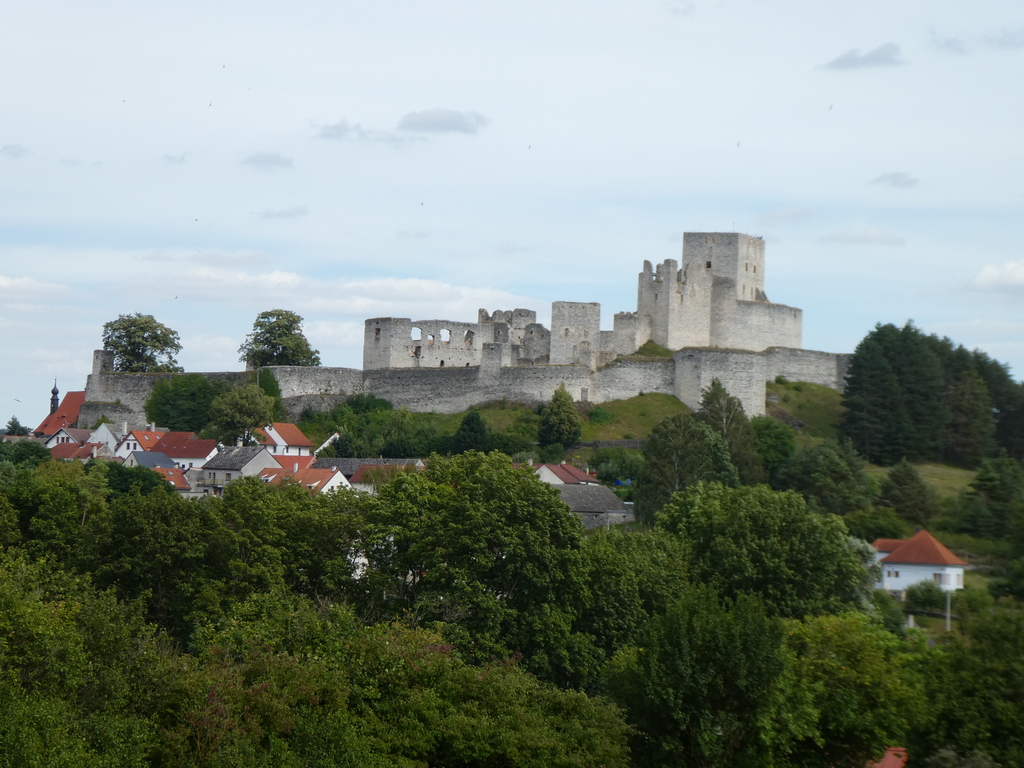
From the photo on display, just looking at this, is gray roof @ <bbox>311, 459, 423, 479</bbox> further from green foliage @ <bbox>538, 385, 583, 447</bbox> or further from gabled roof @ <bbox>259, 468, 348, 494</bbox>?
green foliage @ <bbox>538, 385, 583, 447</bbox>

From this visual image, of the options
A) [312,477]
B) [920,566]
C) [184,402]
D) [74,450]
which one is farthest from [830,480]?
[74,450]

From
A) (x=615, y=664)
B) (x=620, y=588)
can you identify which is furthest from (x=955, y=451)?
(x=615, y=664)

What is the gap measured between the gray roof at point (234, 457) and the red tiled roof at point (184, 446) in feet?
4.27

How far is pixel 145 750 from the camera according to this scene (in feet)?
69.7

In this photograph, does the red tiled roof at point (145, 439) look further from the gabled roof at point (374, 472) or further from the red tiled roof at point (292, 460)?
the gabled roof at point (374, 472)

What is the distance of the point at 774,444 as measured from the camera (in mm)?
62188

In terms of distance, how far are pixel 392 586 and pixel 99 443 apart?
142 ft

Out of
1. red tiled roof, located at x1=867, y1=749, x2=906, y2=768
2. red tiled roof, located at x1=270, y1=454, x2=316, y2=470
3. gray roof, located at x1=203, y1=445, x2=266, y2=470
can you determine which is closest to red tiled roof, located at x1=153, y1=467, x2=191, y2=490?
gray roof, located at x1=203, y1=445, x2=266, y2=470

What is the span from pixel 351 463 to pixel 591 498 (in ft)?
39.0

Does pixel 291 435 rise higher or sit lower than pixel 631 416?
lower

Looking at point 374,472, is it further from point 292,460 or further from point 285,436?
point 285,436

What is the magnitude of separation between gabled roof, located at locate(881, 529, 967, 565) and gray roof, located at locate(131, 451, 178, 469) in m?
33.7

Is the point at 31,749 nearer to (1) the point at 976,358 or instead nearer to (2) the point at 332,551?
(2) the point at 332,551

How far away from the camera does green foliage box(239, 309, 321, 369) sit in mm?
76250
